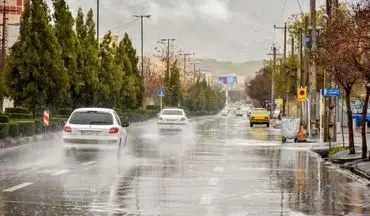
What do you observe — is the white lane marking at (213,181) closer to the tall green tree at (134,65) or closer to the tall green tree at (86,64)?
the tall green tree at (86,64)

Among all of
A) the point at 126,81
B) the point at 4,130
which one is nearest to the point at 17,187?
the point at 4,130

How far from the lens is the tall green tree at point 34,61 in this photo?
49.2m

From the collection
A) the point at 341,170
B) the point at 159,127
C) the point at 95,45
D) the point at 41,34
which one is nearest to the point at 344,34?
the point at 341,170

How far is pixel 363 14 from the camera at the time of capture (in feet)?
67.9

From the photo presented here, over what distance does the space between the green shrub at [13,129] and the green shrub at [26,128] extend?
67cm

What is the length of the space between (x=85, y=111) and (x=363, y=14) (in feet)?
36.4

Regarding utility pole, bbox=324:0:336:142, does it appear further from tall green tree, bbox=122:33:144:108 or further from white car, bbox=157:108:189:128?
tall green tree, bbox=122:33:144:108

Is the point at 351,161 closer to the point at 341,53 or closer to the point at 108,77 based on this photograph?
the point at 341,53

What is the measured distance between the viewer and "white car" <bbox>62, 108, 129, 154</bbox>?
90.2 feet

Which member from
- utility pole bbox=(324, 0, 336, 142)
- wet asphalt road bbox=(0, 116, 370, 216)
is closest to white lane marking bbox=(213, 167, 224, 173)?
wet asphalt road bbox=(0, 116, 370, 216)

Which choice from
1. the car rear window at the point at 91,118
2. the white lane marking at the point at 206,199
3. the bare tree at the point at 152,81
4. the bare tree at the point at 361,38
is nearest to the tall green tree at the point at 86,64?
the car rear window at the point at 91,118

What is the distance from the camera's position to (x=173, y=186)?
58.5 ft

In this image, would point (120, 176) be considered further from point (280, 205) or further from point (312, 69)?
point (312, 69)

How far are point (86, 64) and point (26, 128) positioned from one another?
2139 centimetres
